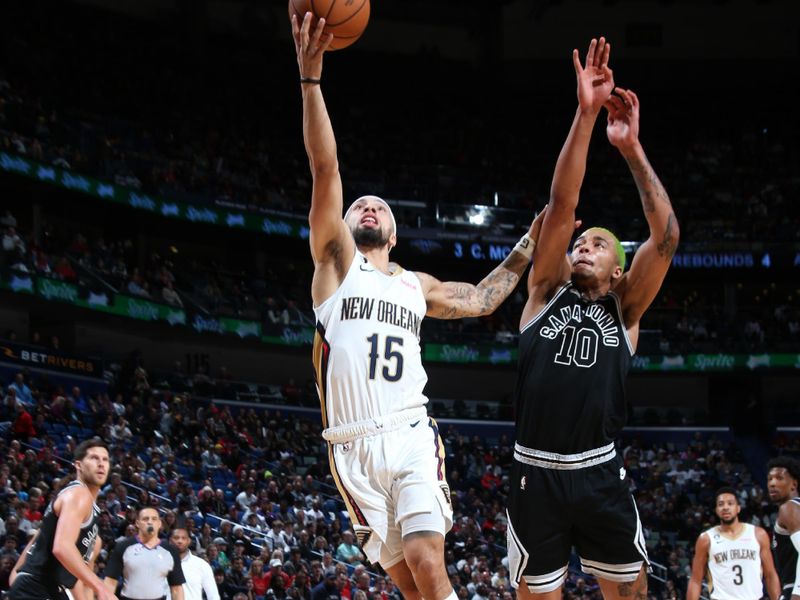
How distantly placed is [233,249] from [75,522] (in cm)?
2513

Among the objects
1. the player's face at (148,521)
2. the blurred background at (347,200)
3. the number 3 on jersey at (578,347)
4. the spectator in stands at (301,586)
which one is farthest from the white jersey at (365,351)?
the spectator in stands at (301,586)

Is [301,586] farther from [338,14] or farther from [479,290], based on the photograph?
[338,14]

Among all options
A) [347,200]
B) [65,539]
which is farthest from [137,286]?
[65,539]

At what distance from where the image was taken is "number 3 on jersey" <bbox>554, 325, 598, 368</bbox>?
5156 millimetres

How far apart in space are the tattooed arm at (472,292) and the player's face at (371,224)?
12.5 inches

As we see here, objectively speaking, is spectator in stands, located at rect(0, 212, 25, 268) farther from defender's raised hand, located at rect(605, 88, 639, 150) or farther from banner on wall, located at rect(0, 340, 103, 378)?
defender's raised hand, located at rect(605, 88, 639, 150)

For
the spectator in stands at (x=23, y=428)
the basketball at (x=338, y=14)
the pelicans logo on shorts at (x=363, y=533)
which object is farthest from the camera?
the spectator in stands at (x=23, y=428)

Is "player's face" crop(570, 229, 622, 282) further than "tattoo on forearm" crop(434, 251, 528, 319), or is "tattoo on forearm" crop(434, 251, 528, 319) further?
"tattoo on forearm" crop(434, 251, 528, 319)

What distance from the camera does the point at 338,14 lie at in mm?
5691

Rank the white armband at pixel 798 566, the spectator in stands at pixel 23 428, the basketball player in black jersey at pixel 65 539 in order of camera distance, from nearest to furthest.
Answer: the basketball player in black jersey at pixel 65 539, the white armband at pixel 798 566, the spectator in stands at pixel 23 428

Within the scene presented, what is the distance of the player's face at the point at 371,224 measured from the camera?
5.66 meters

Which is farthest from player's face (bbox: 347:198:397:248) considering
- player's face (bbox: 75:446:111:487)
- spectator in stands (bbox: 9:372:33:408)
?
spectator in stands (bbox: 9:372:33:408)

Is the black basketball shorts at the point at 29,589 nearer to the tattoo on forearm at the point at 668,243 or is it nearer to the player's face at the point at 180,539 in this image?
the player's face at the point at 180,539

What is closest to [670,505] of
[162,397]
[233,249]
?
[162,397]
